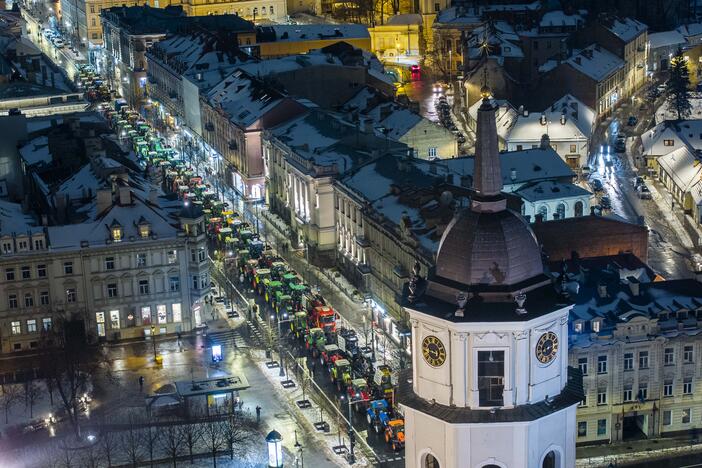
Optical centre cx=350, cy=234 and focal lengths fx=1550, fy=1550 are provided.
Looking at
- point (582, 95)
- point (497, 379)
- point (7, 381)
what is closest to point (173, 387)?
point (7, 381)

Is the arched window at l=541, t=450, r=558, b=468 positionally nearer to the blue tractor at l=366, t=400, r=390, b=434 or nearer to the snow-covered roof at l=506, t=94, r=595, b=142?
the blue tractor at l=366, t=400, r=390, b=434

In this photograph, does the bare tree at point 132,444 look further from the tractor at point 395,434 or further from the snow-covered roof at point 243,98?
the snow-covered roof at point 243,98

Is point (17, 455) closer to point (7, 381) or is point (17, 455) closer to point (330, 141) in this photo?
point (7, 381)

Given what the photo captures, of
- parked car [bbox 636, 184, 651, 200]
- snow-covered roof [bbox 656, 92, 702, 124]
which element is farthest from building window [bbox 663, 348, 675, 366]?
snow-covered roof [bbox 656, 92, 702, 124]

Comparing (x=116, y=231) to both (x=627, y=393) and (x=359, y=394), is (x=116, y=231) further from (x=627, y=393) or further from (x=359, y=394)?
(x=627, y=393)

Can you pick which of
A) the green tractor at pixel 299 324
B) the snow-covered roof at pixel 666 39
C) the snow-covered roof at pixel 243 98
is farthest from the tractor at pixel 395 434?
the snow-covered roof at pixel 666 39

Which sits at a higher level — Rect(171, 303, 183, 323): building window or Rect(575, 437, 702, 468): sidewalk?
Rect(171, 303, 183, 323): building window
